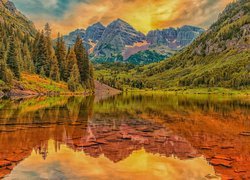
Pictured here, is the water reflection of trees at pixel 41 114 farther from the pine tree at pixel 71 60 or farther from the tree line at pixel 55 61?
the pine tree at pixel 71 60

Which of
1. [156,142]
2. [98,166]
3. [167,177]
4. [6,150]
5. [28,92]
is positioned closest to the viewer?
[167,177]

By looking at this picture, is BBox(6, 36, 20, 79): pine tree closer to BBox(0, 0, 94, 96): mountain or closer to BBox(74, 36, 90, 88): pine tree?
BBox(0, 0, 94, 96): mountain

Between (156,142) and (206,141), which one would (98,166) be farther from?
(206,141)

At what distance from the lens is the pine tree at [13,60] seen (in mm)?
112438

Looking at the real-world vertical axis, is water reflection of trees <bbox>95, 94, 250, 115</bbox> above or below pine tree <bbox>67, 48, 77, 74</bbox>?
below

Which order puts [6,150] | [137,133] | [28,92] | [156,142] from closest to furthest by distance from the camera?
1. [6,150]
2. [156,142]
3. [137,133]
4. [28,92]

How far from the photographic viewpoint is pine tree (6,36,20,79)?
369 ft

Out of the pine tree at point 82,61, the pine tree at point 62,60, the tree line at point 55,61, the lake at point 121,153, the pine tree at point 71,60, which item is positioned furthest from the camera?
the pine tree at point 82,61

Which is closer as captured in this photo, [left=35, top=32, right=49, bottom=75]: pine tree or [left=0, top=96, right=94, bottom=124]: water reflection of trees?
[left=0, top=96, right=94, bottom=124]: water reflection of trees

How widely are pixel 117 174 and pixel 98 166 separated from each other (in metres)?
2.01

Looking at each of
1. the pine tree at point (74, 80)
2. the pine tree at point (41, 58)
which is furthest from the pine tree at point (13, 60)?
the pine tree at point (74, 80)

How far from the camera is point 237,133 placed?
31.1 meters

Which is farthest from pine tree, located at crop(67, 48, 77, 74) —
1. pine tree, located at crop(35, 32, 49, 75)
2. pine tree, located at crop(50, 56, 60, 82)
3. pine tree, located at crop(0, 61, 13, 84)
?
pine tree, located at crop(0, 61, 13, 84)

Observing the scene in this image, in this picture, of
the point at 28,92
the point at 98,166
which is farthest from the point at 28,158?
the point at 28,92
